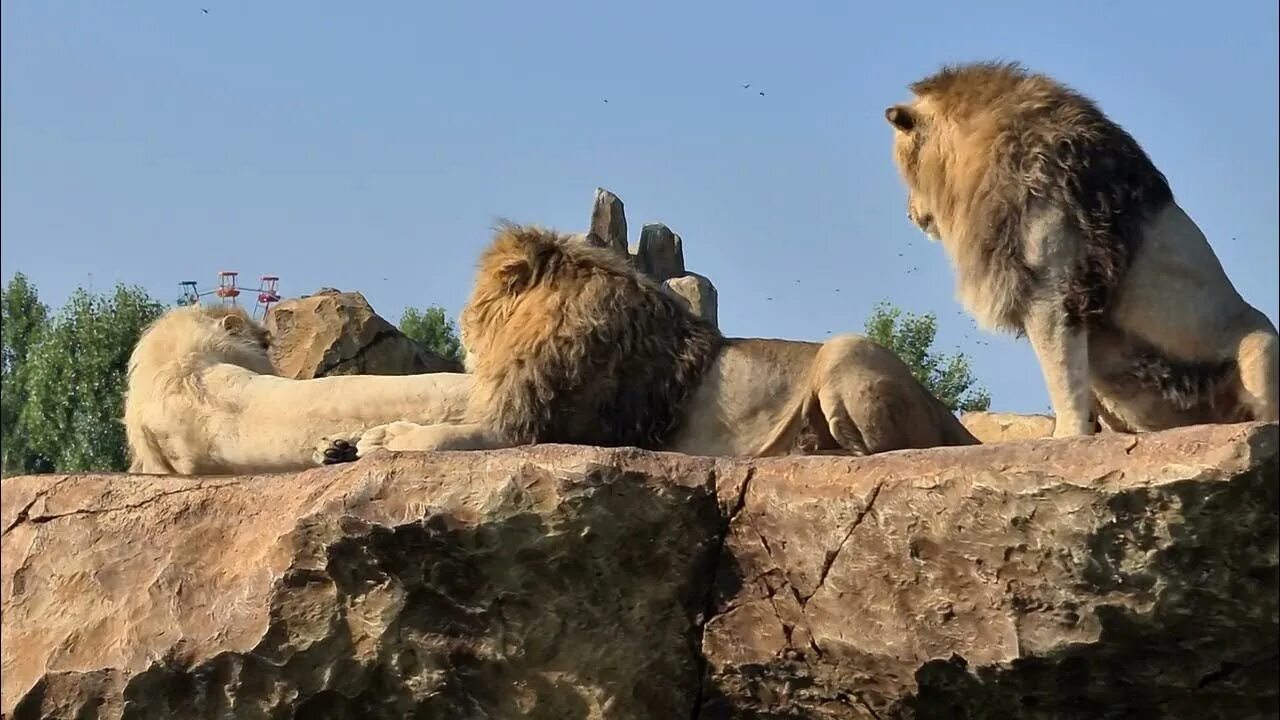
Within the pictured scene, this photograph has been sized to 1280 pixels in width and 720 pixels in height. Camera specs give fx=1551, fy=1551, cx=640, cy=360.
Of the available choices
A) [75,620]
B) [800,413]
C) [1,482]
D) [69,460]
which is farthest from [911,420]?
[69,460]

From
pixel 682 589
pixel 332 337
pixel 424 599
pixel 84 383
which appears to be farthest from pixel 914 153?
pixel 84 383

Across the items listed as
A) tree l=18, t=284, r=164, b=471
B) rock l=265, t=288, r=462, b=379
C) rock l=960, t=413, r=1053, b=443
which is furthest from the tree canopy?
rock l=960, t=413, r=1053, b=443

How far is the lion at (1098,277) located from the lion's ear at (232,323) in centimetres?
361

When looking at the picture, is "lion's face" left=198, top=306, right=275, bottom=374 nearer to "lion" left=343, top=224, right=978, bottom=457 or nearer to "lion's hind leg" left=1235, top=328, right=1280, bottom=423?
"lion" left=343, top=224, right=978, bottom=457

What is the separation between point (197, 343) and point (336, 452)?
4.33ft

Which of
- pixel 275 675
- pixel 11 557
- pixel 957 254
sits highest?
pixel 957 254

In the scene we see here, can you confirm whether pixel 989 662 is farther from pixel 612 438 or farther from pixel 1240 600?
pixel 612 438

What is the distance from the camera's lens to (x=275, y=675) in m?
5.43

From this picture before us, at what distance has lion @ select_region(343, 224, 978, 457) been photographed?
6.30m

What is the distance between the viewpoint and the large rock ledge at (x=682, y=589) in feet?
15.0

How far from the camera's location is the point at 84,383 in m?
27.5

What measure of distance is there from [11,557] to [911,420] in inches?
141

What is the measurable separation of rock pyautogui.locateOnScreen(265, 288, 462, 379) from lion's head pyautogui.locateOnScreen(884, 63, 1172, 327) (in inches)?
185

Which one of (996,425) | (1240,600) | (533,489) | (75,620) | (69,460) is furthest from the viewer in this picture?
(69,460)
